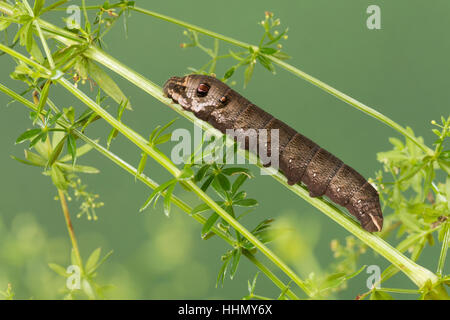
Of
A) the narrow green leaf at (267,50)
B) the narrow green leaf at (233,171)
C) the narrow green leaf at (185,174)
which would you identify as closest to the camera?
the narrow green leaf at (185,174)

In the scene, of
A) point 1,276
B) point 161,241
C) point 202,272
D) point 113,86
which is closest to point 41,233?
point 1,276

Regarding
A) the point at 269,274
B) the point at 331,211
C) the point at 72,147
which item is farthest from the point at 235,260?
the point at 72,147

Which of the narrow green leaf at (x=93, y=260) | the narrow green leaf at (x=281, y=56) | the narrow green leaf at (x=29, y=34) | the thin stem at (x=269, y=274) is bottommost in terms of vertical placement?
the narrow green leaf at (x=93, y=260)

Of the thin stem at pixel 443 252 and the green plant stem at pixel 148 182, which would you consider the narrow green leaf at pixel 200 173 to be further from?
the thin stem at pixel 443 252

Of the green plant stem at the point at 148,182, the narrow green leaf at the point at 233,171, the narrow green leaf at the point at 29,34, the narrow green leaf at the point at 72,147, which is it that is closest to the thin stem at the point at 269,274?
the green plant stem at the point at 148,182

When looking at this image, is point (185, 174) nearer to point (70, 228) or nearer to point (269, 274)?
point (269, 274)

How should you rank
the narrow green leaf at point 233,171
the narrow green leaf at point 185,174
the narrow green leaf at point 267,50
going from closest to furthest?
the narrow green leaf at point 185,174 → the narrow green leaf at point 233,171 → the narrow green leaf at point 267,50

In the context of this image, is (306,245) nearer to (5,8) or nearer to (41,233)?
(41,233)

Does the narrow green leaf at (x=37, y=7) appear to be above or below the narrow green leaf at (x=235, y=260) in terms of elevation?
above
